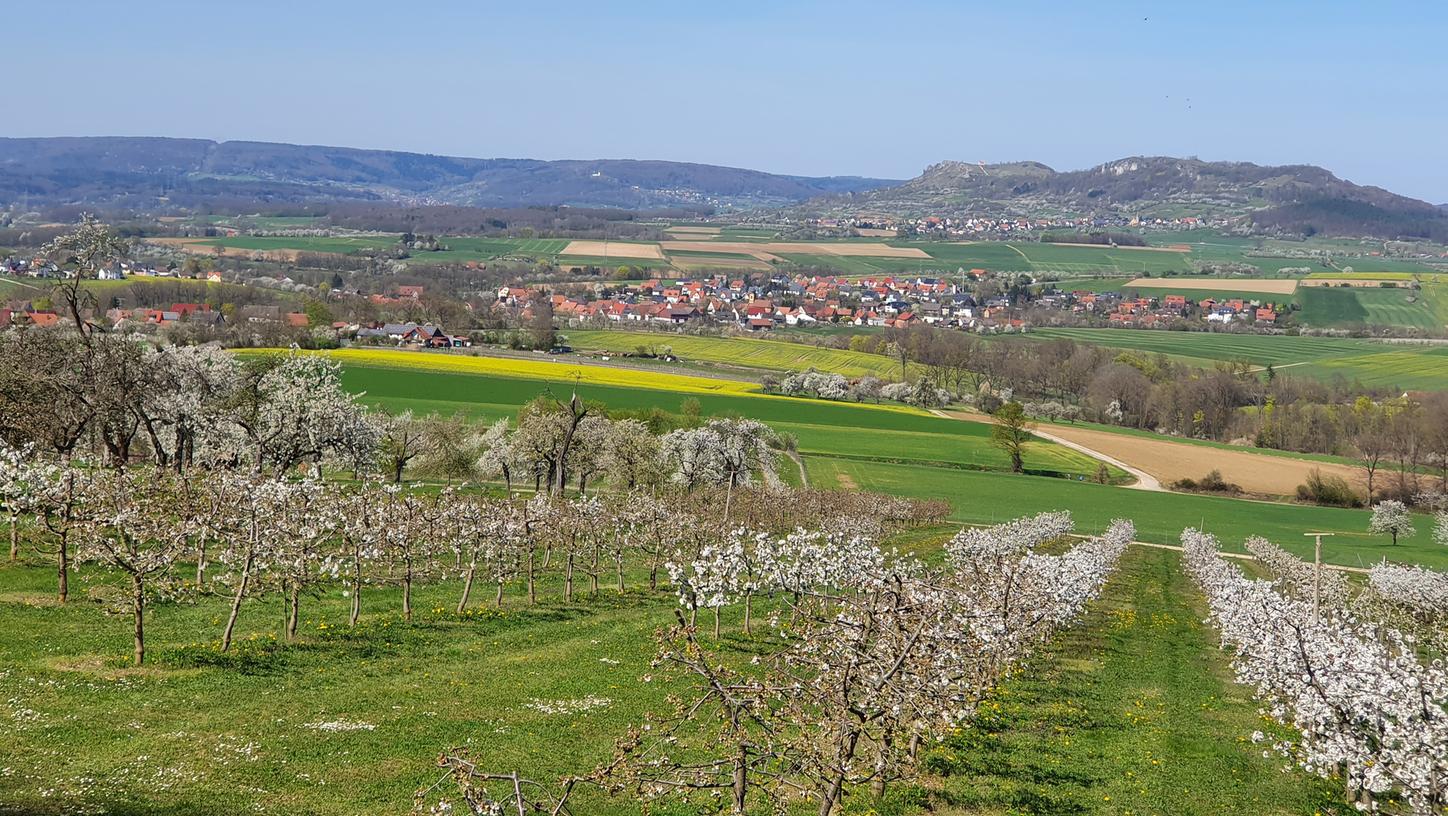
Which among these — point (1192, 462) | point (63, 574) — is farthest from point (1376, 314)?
point (63, 574)

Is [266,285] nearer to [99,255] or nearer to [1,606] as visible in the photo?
[99,255]

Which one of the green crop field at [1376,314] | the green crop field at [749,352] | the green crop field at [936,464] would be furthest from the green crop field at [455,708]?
the green crop field at [1376,314]

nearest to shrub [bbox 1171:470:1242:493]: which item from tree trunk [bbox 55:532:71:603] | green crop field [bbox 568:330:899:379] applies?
green crop field [bbox 568:330:899:379]

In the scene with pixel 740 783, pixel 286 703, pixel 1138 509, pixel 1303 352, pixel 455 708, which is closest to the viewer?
pixel 740 783

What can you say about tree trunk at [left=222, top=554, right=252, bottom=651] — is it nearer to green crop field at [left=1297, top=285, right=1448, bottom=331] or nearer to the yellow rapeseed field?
the yellow rapeseed field

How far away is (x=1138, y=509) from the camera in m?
76.9

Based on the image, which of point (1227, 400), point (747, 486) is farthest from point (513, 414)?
point (1227, 400)

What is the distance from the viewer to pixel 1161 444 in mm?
101000

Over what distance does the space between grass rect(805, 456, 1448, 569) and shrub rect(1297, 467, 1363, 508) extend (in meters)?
2.45

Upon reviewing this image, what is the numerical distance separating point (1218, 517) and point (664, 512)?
49.1 m

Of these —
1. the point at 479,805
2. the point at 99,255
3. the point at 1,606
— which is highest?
the point at 99,255

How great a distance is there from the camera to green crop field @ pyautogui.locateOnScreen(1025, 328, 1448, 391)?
13312cm

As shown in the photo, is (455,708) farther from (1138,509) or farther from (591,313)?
(591,313)

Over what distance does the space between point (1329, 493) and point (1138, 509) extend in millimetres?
18708
